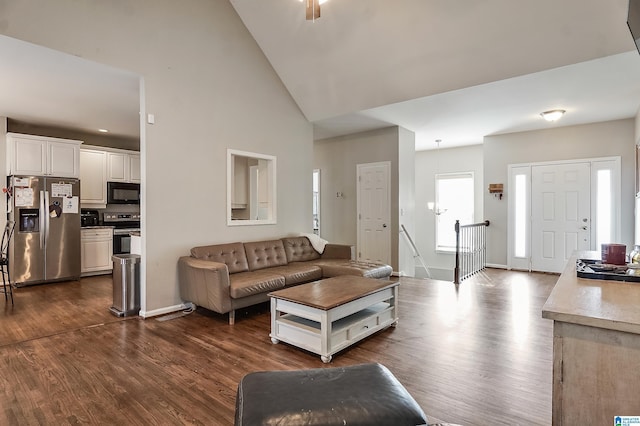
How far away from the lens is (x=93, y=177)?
639cm

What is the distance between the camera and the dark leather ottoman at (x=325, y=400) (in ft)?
3.81

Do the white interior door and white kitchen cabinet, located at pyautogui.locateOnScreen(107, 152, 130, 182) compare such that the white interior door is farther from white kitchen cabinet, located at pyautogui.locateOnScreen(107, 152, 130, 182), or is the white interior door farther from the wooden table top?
white kitchen cabinet, located at pyautogui.locateOnScreen(107, 152, 130, 182)

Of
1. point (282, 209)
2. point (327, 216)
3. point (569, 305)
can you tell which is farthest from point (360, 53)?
point (569, 305)

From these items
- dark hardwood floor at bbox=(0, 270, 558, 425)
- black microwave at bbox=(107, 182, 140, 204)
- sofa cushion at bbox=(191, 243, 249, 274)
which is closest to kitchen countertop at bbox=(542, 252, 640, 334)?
dark hardwood floor at bbox=(0, 270, 558, 425)

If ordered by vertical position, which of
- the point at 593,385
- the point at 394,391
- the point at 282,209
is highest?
the point at 282,209

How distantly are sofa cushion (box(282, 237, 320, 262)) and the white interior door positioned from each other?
1527mm

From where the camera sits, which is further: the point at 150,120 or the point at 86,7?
the point at 150,120

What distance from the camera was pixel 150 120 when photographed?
12.8 feet

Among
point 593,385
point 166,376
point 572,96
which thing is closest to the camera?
point 593,385

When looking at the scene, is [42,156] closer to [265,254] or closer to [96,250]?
[96,250]

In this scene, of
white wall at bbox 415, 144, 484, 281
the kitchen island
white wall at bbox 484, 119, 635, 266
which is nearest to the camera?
the kitchen island

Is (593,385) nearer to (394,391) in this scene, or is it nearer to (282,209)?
(394,391)

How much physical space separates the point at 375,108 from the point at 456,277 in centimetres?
303

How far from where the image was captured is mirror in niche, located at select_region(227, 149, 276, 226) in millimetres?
4922
